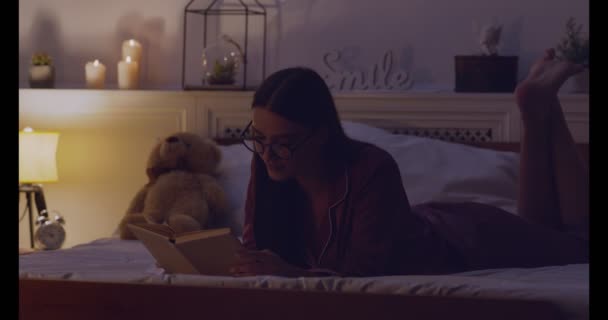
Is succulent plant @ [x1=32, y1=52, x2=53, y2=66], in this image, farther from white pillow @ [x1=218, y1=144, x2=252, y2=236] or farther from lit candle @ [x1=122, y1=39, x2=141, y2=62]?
white pillow @ [x1=218, y1=144, x2=252, y2=236]

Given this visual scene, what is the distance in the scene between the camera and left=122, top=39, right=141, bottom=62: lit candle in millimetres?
3693

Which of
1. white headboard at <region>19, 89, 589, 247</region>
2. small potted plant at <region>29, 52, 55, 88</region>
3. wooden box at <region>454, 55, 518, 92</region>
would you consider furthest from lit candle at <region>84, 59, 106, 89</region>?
wooden box at <region>454, 55, 518, 92</region>

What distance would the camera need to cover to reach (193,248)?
70.8 inches

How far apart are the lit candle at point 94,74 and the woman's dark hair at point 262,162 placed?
6.18 feet

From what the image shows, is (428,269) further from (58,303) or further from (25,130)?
(25,130)

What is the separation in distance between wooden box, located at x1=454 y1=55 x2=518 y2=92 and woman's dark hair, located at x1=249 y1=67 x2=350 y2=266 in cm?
173

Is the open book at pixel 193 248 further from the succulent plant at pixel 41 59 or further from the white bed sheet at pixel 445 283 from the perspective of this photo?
the succulent plant at pixel 41 59

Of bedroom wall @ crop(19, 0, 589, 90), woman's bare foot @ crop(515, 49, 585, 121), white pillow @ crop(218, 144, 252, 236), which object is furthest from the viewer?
bedroom wall @ crop(19, 0, 589, 90)

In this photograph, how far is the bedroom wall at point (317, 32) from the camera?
3.60m

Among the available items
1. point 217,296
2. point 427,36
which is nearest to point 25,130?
point 427,36

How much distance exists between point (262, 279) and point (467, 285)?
0.37 metres

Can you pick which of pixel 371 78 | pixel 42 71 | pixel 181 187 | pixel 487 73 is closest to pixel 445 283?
pixel 181 187

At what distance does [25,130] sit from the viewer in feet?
11.7

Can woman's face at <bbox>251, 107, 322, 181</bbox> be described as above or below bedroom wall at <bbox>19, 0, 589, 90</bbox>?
below
